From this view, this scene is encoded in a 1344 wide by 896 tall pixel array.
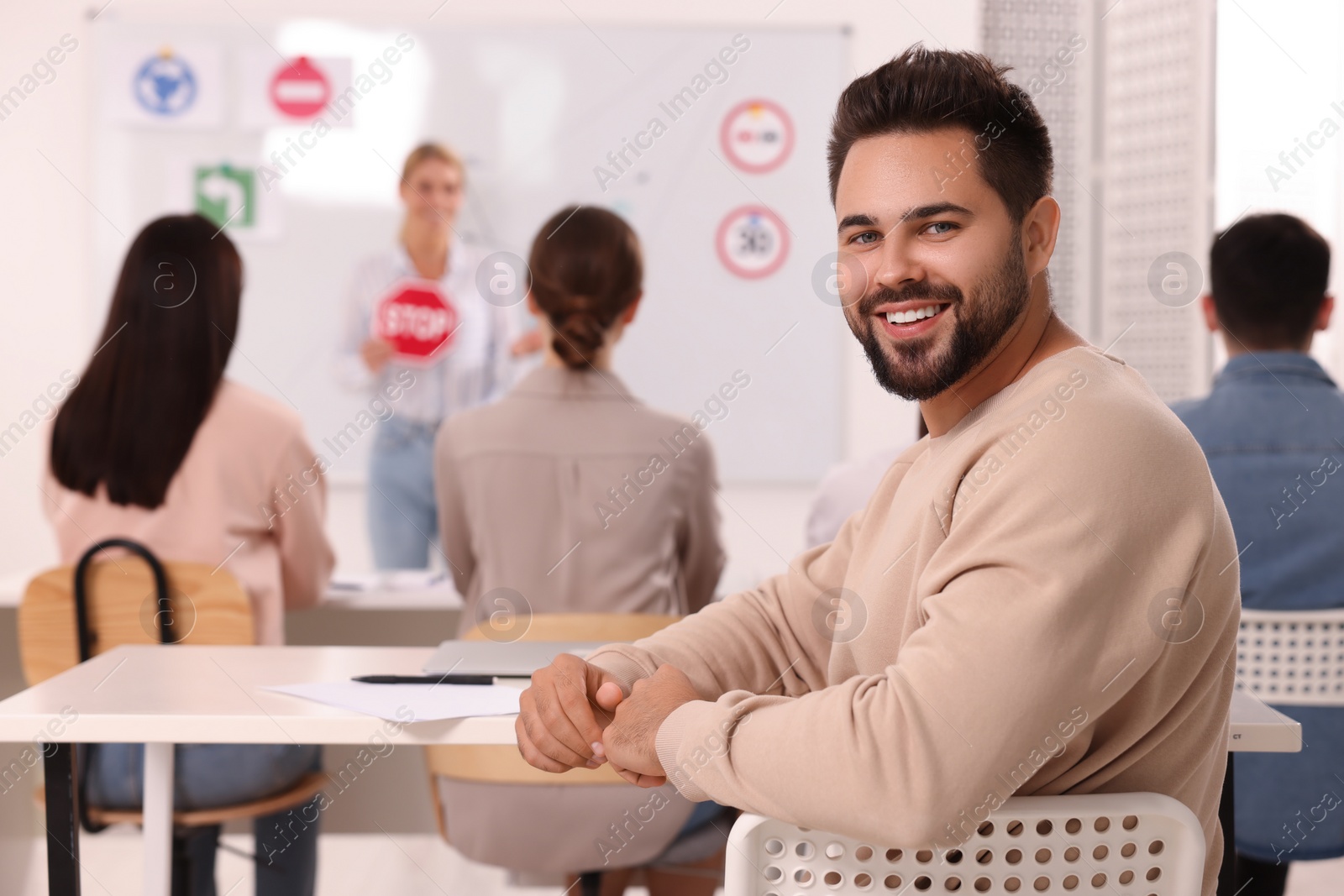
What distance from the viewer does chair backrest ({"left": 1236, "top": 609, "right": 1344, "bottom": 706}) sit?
74.9 inches

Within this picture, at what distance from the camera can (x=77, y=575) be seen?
1876 millimetres

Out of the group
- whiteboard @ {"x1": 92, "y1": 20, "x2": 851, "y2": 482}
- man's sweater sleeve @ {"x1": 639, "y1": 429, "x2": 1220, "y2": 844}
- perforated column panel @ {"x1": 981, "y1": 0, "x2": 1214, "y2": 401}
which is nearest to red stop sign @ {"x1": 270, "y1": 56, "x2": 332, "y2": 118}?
whiteboard @ {"x1": 92, "y1": 20, "x2": 851, "y2": 482}

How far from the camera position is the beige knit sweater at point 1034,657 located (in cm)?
82

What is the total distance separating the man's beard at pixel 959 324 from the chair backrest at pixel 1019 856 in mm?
394

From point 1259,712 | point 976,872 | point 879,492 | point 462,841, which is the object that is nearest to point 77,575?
point 462,841

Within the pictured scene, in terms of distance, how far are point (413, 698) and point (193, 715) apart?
21cm

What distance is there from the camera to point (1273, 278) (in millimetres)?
2186

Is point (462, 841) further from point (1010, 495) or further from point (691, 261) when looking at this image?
point (691, 261)

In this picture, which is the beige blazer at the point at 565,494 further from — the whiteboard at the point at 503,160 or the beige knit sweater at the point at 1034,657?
the whiteboard at the point at 503,160

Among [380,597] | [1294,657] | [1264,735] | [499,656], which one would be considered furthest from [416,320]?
[1264,735]

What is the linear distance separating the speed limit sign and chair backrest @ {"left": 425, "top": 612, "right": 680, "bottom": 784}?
2.78m

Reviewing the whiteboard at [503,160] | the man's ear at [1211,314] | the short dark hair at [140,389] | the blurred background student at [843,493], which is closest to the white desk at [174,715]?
the short dark hair at [140,389]

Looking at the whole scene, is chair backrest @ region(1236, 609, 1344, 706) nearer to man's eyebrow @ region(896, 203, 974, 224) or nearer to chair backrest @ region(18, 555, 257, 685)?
man's eyebrow @ region(896, 203, 974, 224)

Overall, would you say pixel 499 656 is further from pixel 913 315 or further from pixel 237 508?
pixel 237 508
